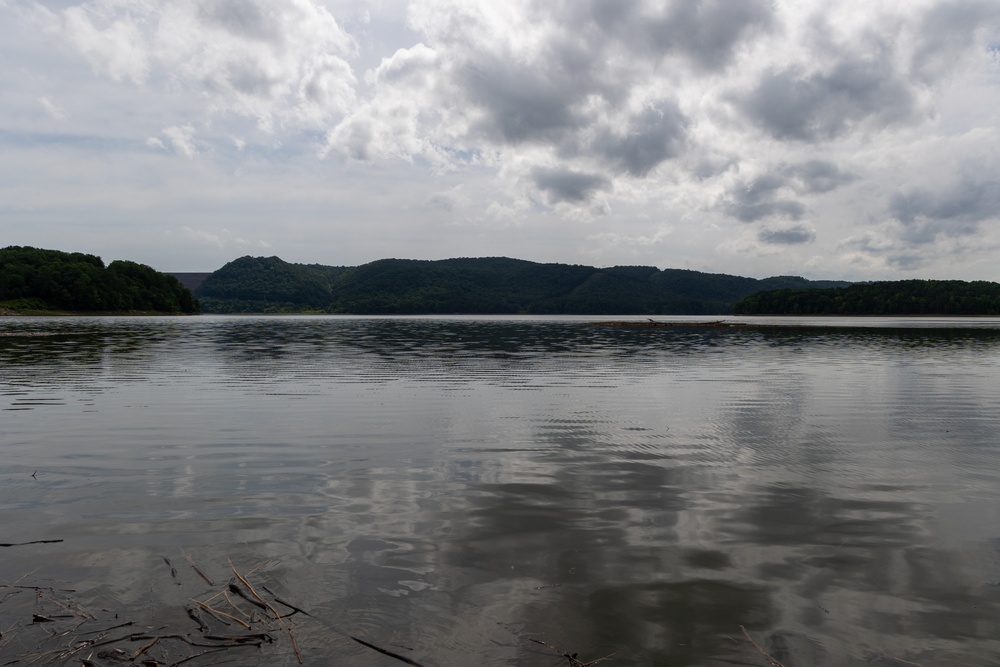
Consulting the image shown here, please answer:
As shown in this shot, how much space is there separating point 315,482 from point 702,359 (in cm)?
3975

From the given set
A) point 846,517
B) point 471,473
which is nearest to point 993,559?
point 846,517

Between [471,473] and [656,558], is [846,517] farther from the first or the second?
[471,473]

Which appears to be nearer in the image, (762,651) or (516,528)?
(762,651)

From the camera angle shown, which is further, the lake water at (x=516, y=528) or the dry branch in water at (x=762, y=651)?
the lake water at (x=516, y=528)

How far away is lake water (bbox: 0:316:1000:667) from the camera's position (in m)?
7.01

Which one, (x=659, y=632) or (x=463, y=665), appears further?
(x=659, y=632)

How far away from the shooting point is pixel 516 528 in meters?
10.5

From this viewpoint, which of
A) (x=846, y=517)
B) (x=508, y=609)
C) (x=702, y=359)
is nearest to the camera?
(x=508, y=609)

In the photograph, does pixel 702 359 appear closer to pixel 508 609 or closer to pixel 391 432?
pixel 391 432

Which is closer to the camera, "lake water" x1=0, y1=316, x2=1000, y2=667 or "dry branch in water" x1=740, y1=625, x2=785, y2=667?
"dry branch in water" x1=740, y1=625, x2=785, y2=667

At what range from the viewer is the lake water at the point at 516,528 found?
23.0ft

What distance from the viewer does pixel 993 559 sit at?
30.3ft

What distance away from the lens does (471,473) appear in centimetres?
1428

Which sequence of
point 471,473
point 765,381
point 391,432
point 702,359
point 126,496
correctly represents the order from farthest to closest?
point 702,359 < point 765,381 < point 391,432 < point 471,473 < point 126,496
